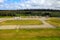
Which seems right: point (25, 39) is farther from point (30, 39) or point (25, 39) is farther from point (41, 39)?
point (41, 39)

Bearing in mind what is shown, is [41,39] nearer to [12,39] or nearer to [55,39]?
[55,39]

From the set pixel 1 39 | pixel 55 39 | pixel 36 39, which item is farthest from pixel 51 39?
pixel 1 39

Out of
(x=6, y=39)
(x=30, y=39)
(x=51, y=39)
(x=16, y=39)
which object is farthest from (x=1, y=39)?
(x=51, y=39)

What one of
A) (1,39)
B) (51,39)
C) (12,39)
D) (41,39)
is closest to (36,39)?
(41,39)

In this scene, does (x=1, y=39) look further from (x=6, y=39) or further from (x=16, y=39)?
(x=16, y=39)

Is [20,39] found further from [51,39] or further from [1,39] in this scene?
[51,39]

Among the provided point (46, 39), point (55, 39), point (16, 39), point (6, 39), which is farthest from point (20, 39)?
point (55, 39)

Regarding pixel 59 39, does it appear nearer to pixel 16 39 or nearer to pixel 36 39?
pixel 36 39
